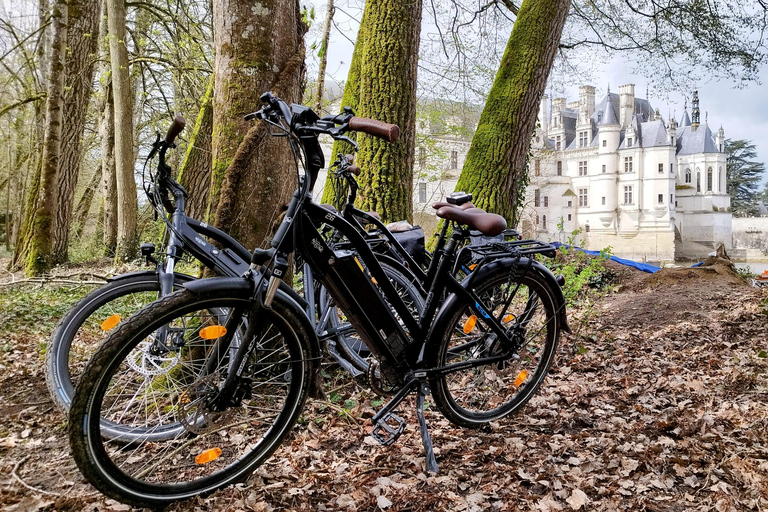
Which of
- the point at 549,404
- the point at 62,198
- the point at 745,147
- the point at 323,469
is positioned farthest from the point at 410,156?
the point at 745,147

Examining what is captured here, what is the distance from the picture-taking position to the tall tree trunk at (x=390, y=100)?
5.41 meters

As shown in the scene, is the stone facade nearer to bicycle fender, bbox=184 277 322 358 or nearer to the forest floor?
Result: the forest floor

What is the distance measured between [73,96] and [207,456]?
8.68 meters

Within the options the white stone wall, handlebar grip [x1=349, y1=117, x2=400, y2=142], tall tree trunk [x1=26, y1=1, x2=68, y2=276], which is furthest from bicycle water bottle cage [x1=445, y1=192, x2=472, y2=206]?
the white stone wall

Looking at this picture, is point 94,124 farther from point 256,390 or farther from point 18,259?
point 256,390

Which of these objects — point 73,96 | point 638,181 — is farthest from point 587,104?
point 73,96

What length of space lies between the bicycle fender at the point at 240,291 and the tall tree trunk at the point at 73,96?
8.07m

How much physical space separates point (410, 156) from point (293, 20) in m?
2.58

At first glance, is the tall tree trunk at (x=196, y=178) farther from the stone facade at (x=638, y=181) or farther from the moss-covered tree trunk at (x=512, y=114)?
the stone facade at (x=638, y=181)

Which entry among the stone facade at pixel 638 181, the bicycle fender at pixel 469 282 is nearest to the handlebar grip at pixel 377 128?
the bicycle fender at pixel 469 282

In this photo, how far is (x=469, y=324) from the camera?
2.80 meters

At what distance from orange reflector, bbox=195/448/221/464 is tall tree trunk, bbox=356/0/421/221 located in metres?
3.47

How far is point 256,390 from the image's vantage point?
217 centimetres

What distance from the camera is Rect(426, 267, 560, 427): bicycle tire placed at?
273 cm
